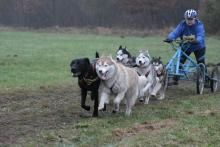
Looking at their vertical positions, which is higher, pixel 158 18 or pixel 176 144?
pixel 158 18

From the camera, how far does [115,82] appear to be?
902cm

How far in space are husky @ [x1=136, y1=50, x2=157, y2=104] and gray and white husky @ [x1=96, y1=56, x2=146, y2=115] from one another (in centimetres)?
155

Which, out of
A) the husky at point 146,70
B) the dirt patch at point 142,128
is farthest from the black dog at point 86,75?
the husky at point 146,70

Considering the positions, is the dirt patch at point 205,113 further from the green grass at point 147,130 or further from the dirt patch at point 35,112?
the dirt patch at point 35,112

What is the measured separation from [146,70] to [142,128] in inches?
136

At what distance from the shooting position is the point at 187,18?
40.9 ft

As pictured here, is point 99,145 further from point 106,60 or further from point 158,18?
point 158,18

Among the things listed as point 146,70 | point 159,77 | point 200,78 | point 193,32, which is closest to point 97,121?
point 146,70

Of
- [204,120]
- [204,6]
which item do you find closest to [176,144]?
[204,120]

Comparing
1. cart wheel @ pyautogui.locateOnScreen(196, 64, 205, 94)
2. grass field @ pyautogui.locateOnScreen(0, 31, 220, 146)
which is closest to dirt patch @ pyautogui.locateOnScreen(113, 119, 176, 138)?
grass field @ pyautogui.locateOnScreen(0, 31, 220, 146)

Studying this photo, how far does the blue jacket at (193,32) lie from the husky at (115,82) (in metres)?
3.56

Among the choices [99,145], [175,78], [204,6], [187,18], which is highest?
[204,6]

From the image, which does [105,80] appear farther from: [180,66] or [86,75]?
[180,66]

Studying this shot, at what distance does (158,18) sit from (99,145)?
5380cm
